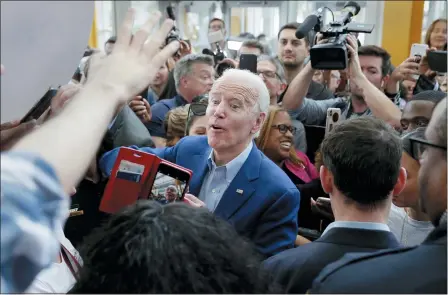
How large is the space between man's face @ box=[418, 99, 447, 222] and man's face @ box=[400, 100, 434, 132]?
3.72 feet

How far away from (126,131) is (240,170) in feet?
2.04

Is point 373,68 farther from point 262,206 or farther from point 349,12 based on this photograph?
point 262,206

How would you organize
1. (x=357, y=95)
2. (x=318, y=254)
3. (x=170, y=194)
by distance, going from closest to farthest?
(x=318, y=254) → (x=170, y=194) → (x=357, y=95)

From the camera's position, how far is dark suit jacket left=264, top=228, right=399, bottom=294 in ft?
3.63

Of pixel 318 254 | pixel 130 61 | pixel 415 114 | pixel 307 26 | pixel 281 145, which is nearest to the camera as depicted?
pixel 130 61

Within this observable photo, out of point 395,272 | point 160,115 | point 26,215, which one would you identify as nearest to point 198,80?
point 160,115

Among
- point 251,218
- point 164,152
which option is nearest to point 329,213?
point 251,218

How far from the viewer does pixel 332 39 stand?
2496mm

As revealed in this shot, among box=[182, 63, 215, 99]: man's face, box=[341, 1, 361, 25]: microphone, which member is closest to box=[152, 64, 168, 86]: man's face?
box=[182, 63, 215, 99]: man's face

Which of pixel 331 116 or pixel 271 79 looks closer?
pixel 331 116

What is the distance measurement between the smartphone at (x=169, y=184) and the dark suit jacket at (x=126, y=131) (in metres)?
0.64

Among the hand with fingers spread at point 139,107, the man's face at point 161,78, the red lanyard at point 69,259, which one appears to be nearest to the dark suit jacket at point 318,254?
the red lanyard at point 69,259

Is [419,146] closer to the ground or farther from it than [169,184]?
farther from it

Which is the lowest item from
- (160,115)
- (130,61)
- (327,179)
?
(160,115)
